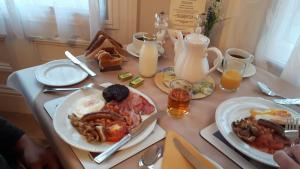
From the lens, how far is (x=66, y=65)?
3.17ft

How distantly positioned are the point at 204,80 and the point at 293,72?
1.29ft

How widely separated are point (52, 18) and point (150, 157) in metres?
1.11

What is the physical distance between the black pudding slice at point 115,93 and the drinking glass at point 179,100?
0.50 ft

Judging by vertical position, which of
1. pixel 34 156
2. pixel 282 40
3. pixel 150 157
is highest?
pixel 282 40

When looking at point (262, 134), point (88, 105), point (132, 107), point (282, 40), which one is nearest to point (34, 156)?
point (88, 105)

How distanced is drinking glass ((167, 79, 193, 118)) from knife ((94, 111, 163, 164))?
5 cm

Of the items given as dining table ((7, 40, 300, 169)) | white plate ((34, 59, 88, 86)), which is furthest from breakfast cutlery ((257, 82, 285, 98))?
white plate ((34, 59, 88, 86))

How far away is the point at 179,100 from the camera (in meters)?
0.76

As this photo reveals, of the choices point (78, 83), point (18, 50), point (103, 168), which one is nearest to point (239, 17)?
point (78, 83)

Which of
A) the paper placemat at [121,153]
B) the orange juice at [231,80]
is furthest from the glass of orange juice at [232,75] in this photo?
the paper placemat at [121,153]

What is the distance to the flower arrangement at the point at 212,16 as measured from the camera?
1092 mm

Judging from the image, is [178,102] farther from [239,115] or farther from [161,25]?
[161,25]

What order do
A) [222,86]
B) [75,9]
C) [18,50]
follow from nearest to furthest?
1. [222,86]
2. [75,9]
3. [18,50]

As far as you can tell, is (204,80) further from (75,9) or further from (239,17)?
(75,9)
